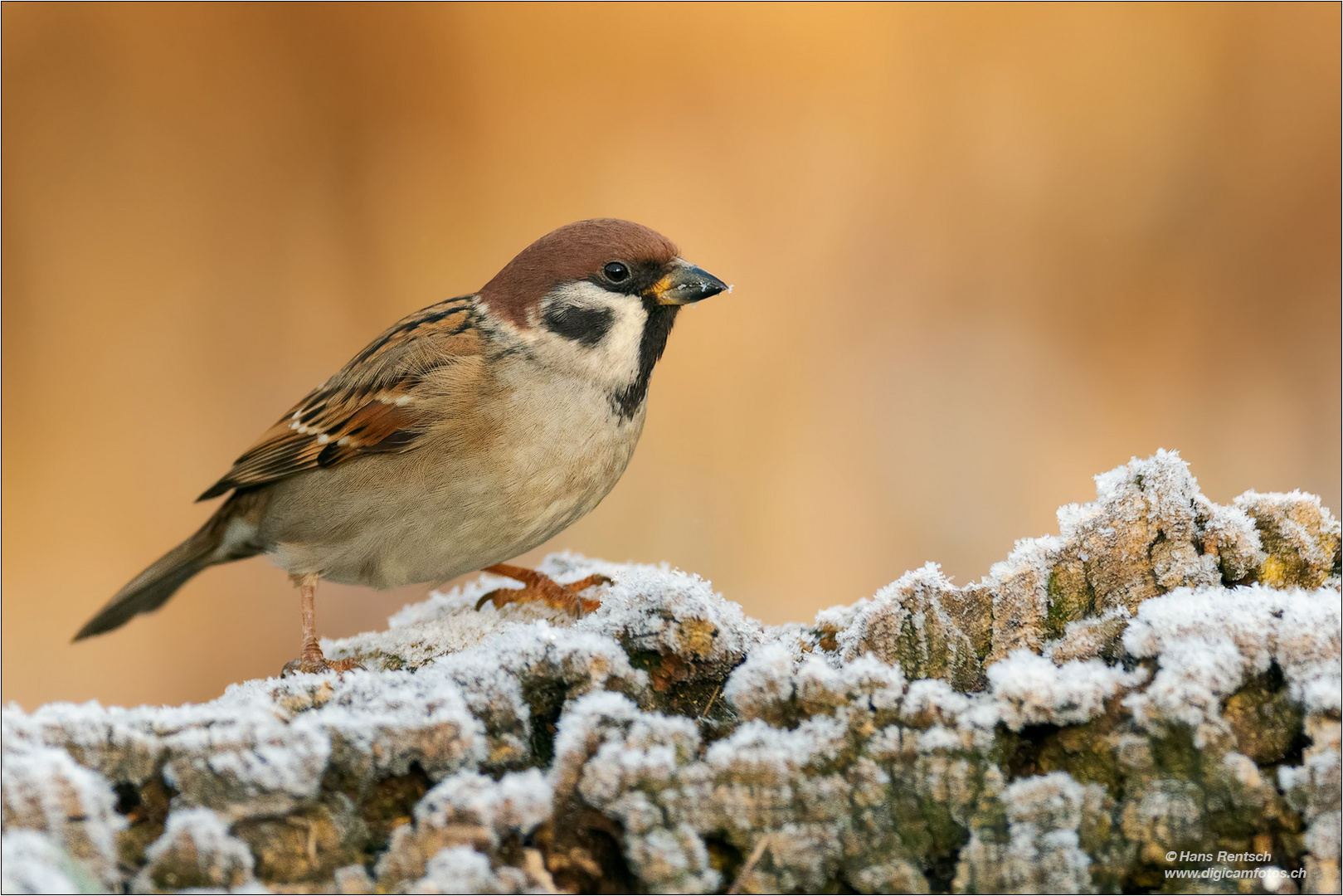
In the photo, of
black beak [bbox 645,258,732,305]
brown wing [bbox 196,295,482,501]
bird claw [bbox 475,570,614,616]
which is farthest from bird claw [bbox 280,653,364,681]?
black beak [bbox 645,258,732,305]

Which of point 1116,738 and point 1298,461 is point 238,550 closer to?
point 1116,738

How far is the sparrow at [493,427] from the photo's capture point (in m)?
2.77

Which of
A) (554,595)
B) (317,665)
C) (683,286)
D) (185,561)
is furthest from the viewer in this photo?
(185,561)

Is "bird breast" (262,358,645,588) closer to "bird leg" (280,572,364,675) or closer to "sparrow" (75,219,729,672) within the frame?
"sparrow" (75,219,729,672)

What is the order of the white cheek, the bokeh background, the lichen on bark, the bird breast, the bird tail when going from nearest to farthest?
the lichen on bark → the bird breast → the white cheek → the bird tail → the bokeh background

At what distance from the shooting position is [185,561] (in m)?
3.53

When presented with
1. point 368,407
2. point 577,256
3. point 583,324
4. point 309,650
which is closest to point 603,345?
point 583,324

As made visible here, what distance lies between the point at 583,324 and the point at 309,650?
1.15 metres

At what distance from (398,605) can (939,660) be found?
12.3ft

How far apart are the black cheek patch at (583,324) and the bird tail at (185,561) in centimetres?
124

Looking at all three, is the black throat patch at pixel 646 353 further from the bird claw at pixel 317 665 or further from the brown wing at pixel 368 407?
the bird claw at pixel 317 665

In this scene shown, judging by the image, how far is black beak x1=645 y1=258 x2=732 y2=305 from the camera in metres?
2.90

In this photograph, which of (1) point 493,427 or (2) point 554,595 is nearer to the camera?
(2) point 554,595

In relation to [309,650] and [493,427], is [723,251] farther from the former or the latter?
[309,650]
